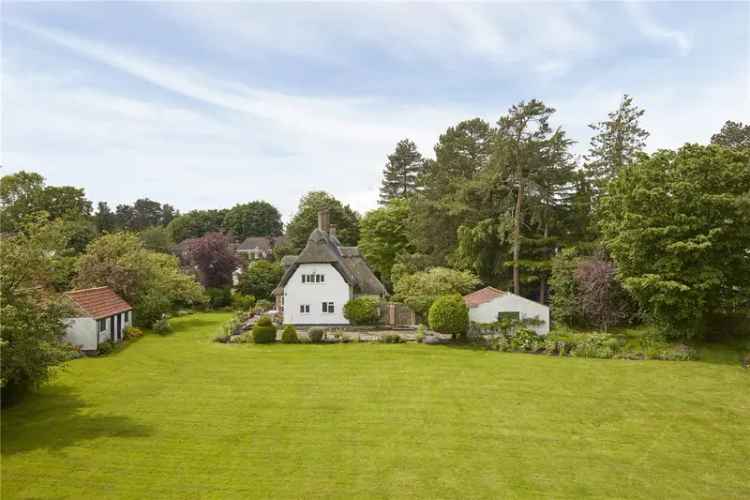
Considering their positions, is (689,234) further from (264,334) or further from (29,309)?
(29,309)

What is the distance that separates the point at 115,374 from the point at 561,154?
3197cm

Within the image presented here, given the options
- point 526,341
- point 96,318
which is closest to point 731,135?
point 526,341

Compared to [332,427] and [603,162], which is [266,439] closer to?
[332,427]

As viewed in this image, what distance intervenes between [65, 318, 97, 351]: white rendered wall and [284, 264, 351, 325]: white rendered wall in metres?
12.1

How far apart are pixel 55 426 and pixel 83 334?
461 inches

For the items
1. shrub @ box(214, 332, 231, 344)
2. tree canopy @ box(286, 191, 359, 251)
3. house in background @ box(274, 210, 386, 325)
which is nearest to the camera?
shrub @ box(214, 332, 231, 344)

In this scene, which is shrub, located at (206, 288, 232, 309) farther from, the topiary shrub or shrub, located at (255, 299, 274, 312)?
the topiary shrub

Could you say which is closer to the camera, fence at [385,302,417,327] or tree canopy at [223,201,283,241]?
fence at [385,302,417,327]

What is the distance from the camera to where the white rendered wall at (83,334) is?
25469 millimetres

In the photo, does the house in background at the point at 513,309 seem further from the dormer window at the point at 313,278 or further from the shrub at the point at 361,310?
the dormer window at the point at 313,278

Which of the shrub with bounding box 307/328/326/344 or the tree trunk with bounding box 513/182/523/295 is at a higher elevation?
the tree trunk with bounding box 513/182/523/295

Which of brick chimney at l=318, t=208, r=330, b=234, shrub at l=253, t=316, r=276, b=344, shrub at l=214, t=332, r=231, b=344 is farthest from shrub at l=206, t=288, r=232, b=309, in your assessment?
shrub at l=253, t=316, r=276, b=344

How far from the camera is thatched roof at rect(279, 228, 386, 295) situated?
110ft

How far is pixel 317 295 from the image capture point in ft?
111
